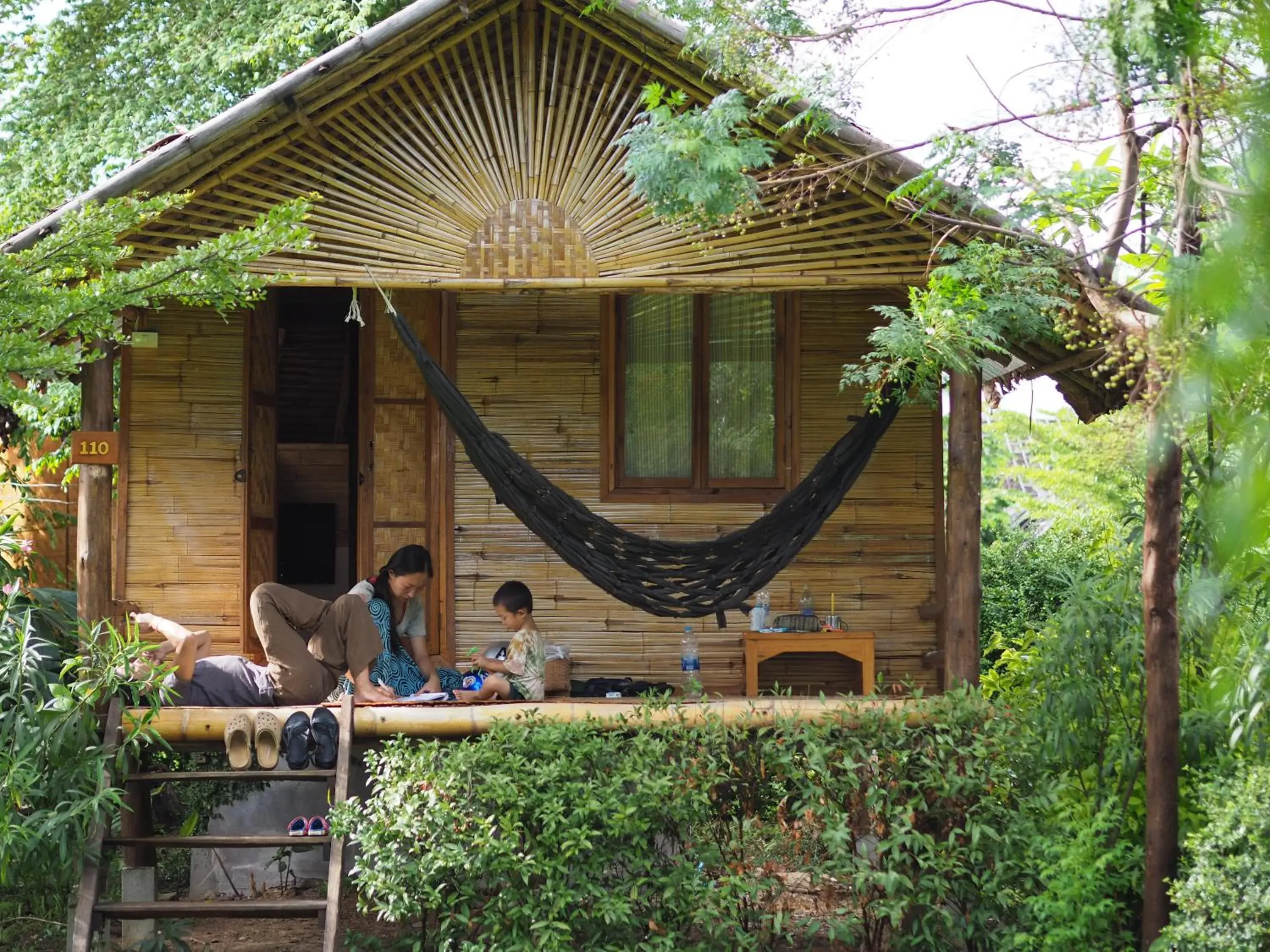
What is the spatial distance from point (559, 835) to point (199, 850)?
218 centimetres

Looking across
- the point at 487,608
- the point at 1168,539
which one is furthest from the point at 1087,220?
the point at 487,608

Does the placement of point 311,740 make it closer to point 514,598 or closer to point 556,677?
point 514,598

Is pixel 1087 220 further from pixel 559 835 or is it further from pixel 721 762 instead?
pixel 559 835

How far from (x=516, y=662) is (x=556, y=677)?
2.04 ft

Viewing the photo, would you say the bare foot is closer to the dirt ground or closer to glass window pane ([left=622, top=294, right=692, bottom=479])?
the dirt ground

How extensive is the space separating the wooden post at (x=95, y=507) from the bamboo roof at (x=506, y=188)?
542 mm

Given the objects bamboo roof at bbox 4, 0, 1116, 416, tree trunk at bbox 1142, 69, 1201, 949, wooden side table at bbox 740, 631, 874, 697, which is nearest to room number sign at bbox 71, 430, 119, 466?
bamboo roof at bbox 4, 0, 1116, 416

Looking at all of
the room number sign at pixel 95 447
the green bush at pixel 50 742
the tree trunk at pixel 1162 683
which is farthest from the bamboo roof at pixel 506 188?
the green bush at pixel 50 742

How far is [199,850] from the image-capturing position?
6.22 metres

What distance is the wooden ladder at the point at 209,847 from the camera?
16.1 feet

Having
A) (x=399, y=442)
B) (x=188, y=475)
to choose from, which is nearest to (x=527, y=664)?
(x=399, y=442)

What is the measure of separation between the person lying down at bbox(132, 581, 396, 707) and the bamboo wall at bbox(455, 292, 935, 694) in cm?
108

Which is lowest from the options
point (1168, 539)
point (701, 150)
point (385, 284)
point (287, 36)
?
point (1168, 539)

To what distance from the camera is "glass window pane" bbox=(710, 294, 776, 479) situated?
6.83m
